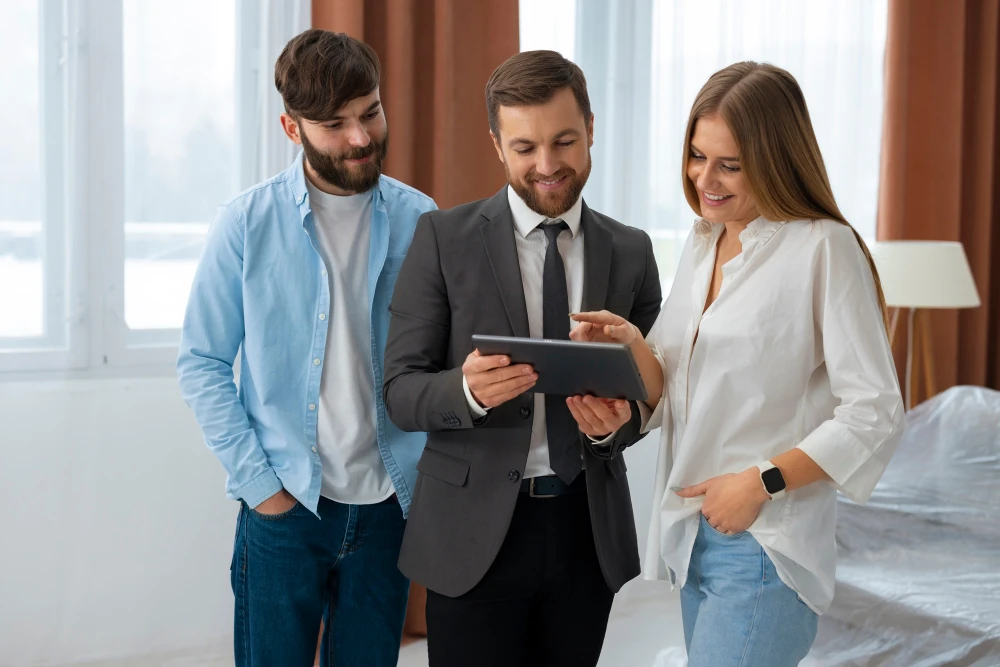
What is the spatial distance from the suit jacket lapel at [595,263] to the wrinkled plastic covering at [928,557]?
1.36m

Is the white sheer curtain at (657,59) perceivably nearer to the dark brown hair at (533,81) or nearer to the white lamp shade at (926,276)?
the white lamp shade at (926,276)

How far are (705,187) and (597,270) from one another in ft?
0.80

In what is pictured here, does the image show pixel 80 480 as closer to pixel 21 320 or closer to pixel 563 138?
pixel 21 320

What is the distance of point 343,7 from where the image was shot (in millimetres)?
2863

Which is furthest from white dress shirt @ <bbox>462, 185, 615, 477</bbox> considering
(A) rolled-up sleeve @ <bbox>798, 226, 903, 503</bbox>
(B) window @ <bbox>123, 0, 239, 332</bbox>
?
(B) window @ <bbox>123, 0, 239, 332</bbox>

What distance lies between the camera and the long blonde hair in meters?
1.42

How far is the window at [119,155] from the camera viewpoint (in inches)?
105

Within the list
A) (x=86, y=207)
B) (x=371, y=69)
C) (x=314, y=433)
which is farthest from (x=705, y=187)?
(x=86, y=207)

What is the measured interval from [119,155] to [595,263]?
1772 mm

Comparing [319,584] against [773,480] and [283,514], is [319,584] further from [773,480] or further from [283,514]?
[773,480]

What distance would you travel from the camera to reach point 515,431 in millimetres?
1570

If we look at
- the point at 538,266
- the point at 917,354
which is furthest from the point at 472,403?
the point at 917,354

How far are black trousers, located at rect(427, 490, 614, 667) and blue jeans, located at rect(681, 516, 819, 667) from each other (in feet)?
0.69

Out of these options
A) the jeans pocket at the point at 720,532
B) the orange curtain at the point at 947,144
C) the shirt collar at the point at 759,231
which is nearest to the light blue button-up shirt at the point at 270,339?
the jeans pocket at the point at 720,532
